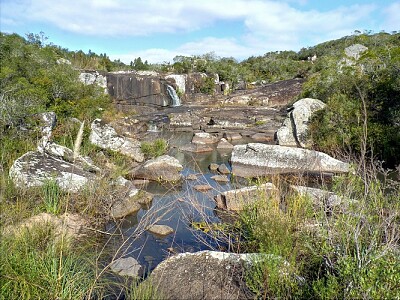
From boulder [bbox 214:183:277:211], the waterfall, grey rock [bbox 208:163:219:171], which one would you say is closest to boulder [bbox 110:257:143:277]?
boulder [bbox 214:183:277:211]

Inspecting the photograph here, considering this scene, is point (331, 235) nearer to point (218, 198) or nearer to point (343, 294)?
point (343, 294)

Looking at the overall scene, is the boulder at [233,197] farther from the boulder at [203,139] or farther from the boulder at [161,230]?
the boulder at [203,139]

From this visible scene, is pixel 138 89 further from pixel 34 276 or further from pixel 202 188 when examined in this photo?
pixel 34 276

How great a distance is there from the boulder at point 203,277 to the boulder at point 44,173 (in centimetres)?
300

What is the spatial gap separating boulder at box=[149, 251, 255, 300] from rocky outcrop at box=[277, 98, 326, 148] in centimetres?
1103

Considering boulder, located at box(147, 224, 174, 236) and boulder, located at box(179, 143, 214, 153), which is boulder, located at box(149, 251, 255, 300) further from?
boulder, located at box(179, 143, 214, 153)

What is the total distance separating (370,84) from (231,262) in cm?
1155

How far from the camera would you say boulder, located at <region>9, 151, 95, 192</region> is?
668cm

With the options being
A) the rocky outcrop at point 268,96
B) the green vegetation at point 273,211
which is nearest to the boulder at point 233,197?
the green vegetation at point 273,211

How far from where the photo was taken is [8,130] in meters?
8.22

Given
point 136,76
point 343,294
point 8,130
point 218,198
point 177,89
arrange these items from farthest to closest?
point 177,89 → point 136,76 → point 8,130 → point 218,198 → point 343,294

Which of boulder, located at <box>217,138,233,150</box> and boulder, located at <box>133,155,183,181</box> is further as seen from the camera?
boulder, located at <box>217,138,233,150</box>

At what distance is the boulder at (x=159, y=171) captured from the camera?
1020cm

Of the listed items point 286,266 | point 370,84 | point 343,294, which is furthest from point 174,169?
point 370,84
